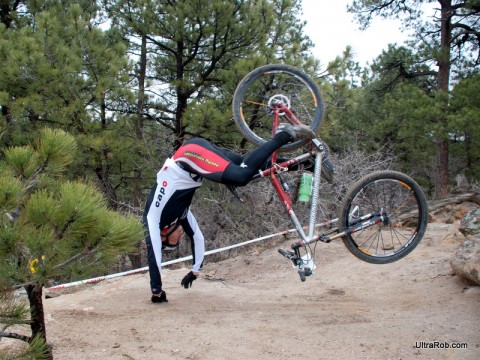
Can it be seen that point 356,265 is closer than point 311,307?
No

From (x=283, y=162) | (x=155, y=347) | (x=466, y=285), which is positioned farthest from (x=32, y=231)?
(x=466, y=285)

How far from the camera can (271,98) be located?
4371 millimetres

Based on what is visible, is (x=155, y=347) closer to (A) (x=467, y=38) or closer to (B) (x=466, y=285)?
(B) (x=466, y=285)

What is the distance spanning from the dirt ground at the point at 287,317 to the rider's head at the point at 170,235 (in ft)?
1.96

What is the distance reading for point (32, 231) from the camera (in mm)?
2061

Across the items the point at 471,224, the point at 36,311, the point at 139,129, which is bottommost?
the point at 36,311

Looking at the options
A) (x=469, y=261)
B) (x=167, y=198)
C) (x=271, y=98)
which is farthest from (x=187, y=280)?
(x=469, y=261)

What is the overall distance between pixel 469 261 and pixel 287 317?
1.76 meters

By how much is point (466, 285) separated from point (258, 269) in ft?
9.31

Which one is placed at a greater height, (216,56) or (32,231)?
(216,56)

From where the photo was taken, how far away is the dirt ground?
10.7 ft

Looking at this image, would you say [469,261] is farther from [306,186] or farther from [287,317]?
[287,317]

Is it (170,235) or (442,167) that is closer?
(170,235)

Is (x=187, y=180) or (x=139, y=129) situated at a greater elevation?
(x=139, y=129)
